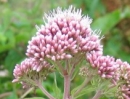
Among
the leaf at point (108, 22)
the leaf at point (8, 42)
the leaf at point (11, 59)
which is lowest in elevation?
the leaf at point (11, 59)

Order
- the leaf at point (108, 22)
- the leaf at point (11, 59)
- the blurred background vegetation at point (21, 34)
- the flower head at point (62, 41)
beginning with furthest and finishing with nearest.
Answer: the leaf at point (108, 22), the leaf at point (11, 59), the blurred background vegetation at point (21, 34), the flower head at point (62, 41)

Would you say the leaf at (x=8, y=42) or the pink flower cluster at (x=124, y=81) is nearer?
the pink flower cluster at (x=124, y=81)

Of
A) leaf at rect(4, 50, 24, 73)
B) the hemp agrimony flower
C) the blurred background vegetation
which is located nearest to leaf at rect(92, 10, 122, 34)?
the blurred background vegetation

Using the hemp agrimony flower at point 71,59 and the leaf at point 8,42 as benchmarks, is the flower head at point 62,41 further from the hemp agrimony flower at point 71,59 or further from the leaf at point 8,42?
the leaf at point 8,42

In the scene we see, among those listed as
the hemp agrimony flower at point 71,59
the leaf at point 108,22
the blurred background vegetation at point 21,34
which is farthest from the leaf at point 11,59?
the hemp agrimony flower at point 71,59

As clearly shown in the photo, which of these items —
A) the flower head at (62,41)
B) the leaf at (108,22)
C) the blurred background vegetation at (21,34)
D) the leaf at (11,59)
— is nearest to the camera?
the flower head at (62,41)

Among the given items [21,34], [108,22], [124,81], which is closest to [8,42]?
[21,34]

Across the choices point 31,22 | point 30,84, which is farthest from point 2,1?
point 30,84

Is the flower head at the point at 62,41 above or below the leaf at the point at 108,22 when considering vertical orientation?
below

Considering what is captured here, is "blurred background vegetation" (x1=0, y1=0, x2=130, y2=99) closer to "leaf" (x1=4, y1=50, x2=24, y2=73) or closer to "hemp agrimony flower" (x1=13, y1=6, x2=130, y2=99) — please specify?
"leaf" (x1=4, y1=50, x2=24, y2=73)
